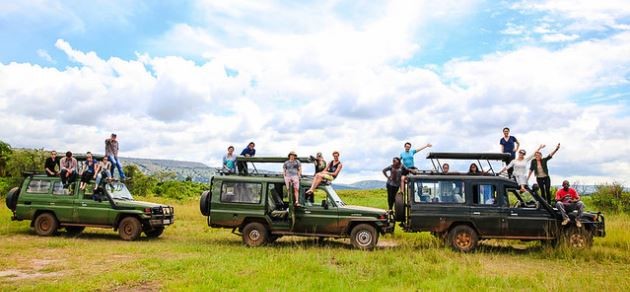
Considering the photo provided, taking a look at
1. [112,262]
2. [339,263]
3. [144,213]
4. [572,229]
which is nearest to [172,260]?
[112,262]

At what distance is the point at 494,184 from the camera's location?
1388cm

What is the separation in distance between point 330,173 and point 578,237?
6601mm

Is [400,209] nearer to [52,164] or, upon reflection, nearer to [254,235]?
[254,235]

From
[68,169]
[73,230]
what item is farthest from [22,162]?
[68,169]

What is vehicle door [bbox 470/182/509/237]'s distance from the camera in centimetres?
1371

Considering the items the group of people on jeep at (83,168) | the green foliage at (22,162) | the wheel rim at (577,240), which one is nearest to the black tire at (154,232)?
the group of people on jeep at (83,168)

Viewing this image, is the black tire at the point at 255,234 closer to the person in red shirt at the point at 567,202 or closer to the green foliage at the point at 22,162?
the person in red shirt at the point at 567,202

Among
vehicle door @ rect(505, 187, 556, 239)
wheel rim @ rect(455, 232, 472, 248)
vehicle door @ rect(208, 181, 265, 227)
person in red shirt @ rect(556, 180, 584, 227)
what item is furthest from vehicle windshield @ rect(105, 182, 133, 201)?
person in red shirt @ rect(556, 180, 584, 227)

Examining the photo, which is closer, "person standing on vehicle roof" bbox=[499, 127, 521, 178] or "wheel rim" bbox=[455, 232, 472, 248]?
"wheel rim" bbox=[455, 232, 472, 248]

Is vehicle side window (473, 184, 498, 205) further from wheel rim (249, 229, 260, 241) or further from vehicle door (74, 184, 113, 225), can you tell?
vehicle door (74, 184, 113, 225)

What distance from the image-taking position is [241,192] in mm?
14812

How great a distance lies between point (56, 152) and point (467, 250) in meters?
13.3

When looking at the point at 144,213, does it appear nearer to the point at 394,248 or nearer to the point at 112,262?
the point at 112,262

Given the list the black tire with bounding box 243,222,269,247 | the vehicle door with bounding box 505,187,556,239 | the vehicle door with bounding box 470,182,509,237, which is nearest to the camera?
the vehicle door with bounding box 505,187,556,239
